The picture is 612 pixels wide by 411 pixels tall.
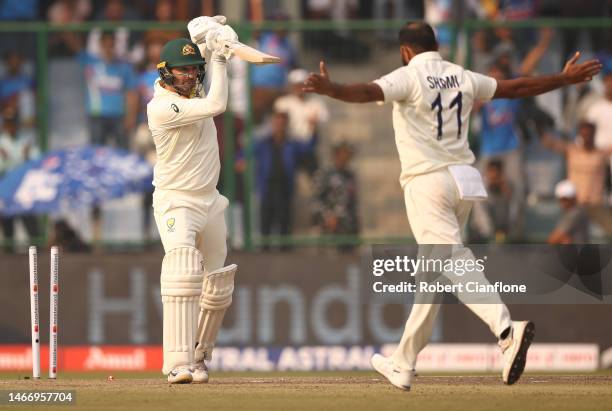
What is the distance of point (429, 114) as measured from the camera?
9.70 meters

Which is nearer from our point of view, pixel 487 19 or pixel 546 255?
pixel 546 255

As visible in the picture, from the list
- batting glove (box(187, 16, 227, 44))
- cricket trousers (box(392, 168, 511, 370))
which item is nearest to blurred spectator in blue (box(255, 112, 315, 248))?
batting glove (box(187, 16, 227, 44))

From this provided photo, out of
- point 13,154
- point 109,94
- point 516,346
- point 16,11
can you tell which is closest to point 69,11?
point 16,11

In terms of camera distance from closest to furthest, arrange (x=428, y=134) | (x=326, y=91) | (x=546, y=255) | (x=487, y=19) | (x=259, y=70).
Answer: (x=326, y=91) < (x=428, y=134) < (x=546, y=255) < (x=259, y=70) < (x=487, y=19)

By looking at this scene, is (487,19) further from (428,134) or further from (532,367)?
(428,134)

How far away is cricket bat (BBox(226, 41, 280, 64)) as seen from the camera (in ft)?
31.8

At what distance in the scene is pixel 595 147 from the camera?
1530cm

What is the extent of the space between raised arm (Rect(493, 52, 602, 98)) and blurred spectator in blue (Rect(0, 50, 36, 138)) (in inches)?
271

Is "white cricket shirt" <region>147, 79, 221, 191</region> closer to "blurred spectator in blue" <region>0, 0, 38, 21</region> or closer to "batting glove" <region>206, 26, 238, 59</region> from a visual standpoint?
"batting glove" <region>206, 26, 238, 59</region>

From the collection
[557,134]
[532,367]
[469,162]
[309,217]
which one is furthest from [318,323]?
[469,162]

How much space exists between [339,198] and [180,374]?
5718 millimetres

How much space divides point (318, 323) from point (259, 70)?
2581mm

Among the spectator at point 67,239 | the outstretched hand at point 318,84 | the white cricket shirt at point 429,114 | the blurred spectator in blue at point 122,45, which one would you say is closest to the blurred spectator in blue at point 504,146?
the blurred spectator in blue at point 122,45

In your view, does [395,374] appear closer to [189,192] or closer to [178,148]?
[189,192]
